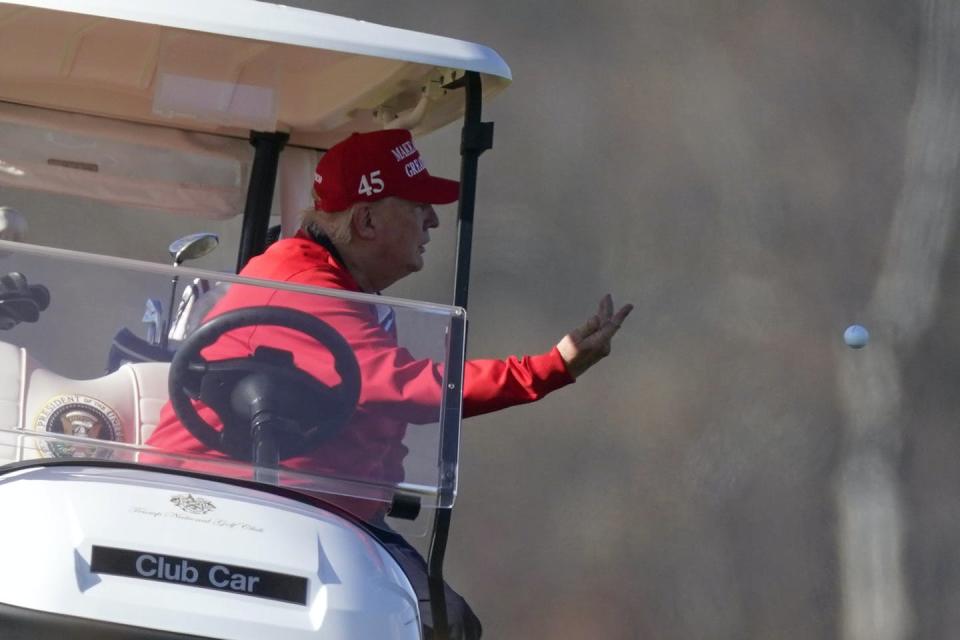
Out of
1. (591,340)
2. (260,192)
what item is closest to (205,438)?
(591,340)

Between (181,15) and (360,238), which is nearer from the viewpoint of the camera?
(181,15)

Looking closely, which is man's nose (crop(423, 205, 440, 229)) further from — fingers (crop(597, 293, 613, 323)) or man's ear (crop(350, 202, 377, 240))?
fingers (crop(597, 293, 613, 323))

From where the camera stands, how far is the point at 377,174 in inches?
112

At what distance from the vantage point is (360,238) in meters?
2.88

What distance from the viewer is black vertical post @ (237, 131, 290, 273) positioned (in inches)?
137

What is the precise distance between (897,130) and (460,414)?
511cm

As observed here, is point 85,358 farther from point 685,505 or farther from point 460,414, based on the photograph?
point 685,505

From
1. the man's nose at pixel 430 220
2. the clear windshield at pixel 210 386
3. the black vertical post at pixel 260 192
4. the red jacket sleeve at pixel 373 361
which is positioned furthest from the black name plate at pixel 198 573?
the black vertical post at pixel 260 192

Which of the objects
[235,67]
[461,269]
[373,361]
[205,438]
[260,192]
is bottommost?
[205,438]

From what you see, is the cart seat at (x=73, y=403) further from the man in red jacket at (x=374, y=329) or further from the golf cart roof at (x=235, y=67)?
the golf cart roof at (x=235, y=67)

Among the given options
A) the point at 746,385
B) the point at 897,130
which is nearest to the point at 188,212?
the point at 746,385

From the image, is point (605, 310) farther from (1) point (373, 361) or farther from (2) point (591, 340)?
(1) point (373, 361)

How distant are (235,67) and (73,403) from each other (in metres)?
0.86

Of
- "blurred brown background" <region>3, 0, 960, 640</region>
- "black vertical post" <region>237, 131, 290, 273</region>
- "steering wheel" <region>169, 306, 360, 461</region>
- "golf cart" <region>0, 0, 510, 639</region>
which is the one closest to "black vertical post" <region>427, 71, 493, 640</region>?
"golf cart" <region>0, 0, 510, 639</region>
